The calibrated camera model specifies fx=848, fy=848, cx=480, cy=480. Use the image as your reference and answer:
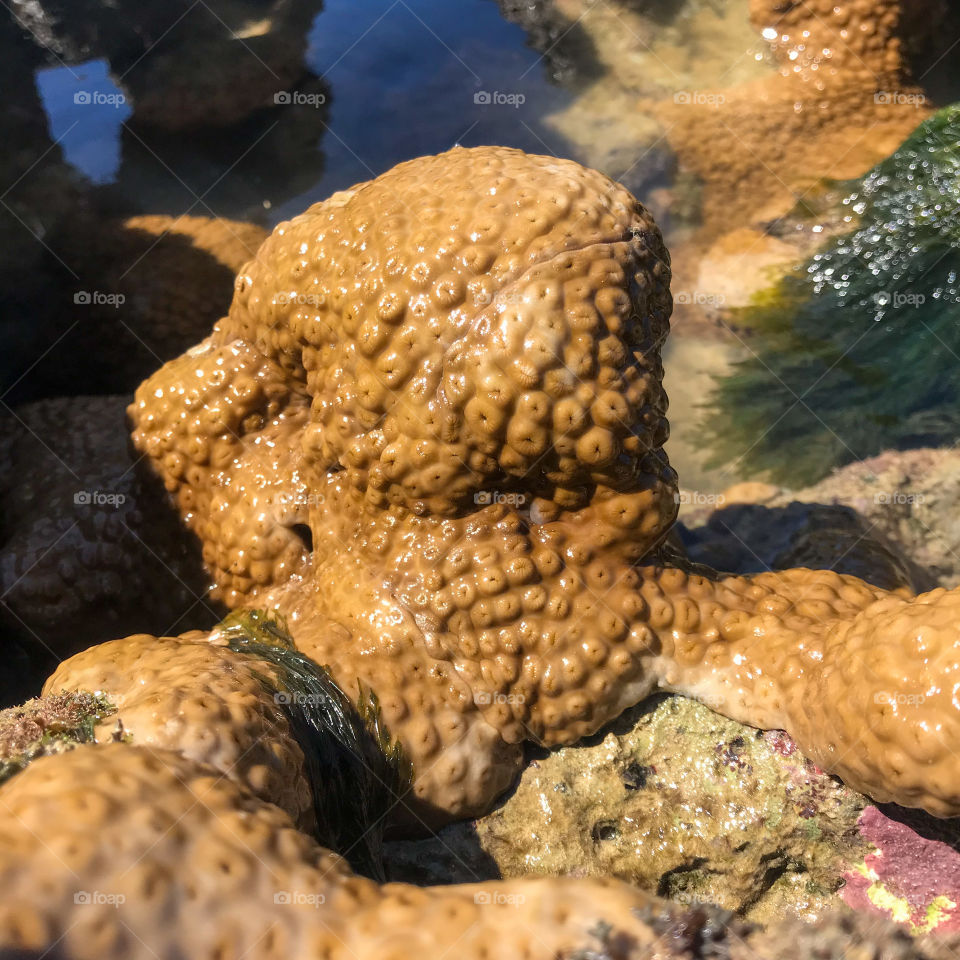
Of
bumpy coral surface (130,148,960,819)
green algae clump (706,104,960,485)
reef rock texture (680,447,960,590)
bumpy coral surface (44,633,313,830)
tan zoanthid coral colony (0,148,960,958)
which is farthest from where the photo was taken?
green algae clump (706,104,960,485)

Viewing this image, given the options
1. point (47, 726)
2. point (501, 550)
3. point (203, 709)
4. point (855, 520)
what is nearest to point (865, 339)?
point (855, 520)

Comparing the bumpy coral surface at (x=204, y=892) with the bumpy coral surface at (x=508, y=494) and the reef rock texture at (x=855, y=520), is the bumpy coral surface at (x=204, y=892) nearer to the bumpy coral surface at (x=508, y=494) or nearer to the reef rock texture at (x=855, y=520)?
the bumpy coral surface at (x=508, y=494)

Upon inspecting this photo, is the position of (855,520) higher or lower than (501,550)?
lower

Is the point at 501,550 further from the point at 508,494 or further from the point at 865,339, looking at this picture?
the point at 865,339

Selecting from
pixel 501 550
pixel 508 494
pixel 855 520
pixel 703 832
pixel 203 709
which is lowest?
pixel 855 520

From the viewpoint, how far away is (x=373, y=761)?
2.79 m

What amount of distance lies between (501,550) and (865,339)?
3.27 metres

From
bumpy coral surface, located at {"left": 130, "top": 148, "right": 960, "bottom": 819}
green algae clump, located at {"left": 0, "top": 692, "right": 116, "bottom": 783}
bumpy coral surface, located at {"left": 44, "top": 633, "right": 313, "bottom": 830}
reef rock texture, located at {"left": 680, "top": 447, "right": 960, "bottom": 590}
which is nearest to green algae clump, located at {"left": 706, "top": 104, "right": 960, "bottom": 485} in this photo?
reef rock texture, located at {"left": 680, "top": 447, "right": 960, "bottom": 590}

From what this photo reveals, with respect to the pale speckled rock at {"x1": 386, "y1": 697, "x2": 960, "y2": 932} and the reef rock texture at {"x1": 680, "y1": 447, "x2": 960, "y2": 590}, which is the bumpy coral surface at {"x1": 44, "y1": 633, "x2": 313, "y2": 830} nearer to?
the pale speckled rock at {"x1": 386, "y1": 697, "x2": 960, "y2": 932}

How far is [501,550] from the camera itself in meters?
2.88

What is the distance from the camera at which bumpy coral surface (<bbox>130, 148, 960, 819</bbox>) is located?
8.74ft

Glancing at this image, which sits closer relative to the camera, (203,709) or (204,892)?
(204,892)

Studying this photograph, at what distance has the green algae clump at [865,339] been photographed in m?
4.64

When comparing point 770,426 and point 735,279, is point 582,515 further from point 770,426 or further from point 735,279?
point 735,279
